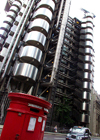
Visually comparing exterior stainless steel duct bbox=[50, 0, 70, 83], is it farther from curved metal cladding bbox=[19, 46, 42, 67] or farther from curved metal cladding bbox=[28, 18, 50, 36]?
curved metal cladding bbox=[28, 18, 50, 36]

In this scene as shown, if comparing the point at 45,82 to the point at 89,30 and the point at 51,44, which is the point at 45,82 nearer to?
the point at 51,44

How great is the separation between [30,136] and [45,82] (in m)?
25.0

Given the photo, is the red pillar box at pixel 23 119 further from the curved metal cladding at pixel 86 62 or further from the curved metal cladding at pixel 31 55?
the curved metal cladding at pixel 86 62

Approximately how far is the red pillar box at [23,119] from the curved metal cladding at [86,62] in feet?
108

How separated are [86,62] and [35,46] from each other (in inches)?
776

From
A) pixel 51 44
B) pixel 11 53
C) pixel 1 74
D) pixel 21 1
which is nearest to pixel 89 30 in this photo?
pixel 51 44

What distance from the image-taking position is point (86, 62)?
4309 cm

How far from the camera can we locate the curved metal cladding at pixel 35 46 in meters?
28.5

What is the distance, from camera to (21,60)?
104 ft

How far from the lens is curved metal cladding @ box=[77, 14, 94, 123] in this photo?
3750cm

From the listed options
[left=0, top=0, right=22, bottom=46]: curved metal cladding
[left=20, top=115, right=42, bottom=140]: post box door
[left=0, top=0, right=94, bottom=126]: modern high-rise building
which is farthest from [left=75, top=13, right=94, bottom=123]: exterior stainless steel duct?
[left=20, top=115, right=42, bottom=140]: post box door

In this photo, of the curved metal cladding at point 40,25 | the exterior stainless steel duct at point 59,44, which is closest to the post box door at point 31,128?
the exterior stainless steel duct at point 59,44

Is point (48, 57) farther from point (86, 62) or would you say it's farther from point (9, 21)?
point (9, 21)

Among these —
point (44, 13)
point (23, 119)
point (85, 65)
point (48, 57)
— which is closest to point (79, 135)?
point (23, 119)
